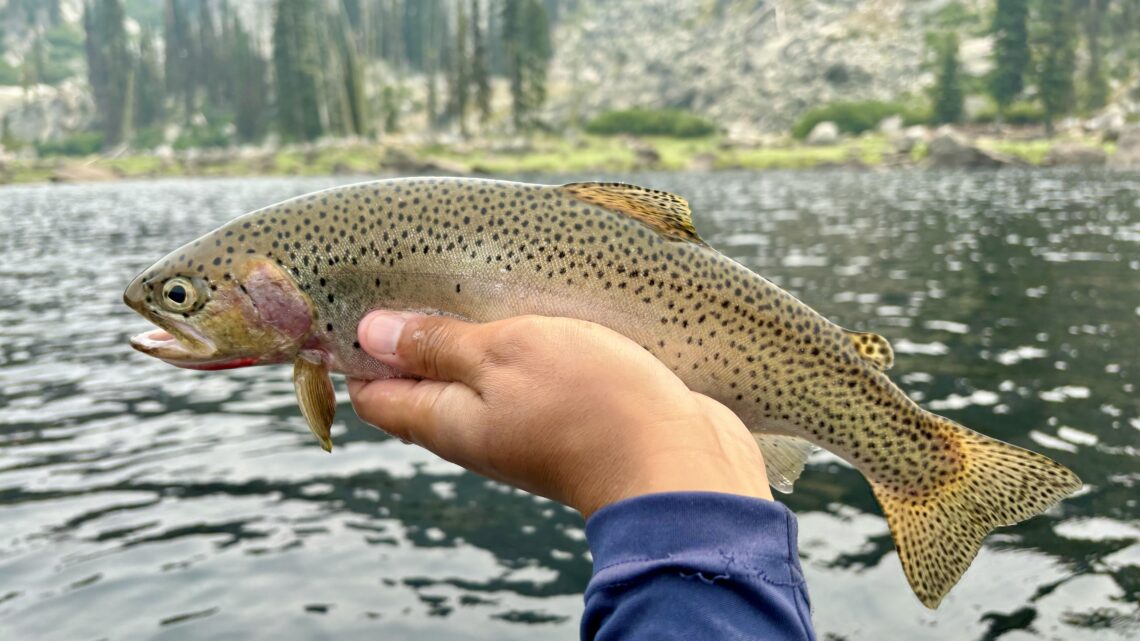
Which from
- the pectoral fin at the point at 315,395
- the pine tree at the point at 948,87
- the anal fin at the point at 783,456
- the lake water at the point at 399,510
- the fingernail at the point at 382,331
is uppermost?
the pine tree at the point at 948,87

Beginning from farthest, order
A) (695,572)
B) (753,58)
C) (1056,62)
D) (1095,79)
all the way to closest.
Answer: (753,58), (1095,79), (1056,62), (695,572)

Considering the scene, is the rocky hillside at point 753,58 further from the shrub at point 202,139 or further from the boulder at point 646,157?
the shrub at point 202,139

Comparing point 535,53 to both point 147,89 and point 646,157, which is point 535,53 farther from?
point 147,89

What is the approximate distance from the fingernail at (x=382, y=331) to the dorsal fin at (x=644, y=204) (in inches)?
31.2

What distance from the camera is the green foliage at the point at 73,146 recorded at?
502 feet

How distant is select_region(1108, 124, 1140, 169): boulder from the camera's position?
69188 mm

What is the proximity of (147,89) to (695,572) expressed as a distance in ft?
575

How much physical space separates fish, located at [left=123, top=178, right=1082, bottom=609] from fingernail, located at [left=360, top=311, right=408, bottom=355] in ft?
0.32

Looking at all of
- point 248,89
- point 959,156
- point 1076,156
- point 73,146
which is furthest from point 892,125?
point 73,146

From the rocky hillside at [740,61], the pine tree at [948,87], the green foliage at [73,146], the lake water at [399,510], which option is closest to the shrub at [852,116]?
the pine tree at [948,87]

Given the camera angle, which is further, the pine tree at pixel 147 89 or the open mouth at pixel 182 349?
the pine tree at pixel 147 89

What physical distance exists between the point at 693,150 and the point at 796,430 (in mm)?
105268

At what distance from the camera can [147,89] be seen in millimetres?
155875

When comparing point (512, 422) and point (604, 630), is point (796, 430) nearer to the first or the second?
point (512, 422)
